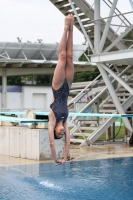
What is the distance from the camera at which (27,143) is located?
15852 mm

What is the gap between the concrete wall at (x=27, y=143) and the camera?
15312 millimetres

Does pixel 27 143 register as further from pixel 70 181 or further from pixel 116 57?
pixel 116 57

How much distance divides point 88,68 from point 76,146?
2144 centimetres

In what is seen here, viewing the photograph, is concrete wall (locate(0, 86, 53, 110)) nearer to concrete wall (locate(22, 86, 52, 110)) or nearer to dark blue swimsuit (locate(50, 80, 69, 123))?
concrete wall (locate(22, 86, 52, 110))

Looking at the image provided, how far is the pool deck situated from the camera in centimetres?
1534

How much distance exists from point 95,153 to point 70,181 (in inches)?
238

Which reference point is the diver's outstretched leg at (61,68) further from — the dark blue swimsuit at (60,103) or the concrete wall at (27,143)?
the concrete wall at (27,143)

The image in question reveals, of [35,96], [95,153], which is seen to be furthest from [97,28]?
[35,96]

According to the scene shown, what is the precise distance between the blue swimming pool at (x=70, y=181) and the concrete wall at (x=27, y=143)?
3.01ft

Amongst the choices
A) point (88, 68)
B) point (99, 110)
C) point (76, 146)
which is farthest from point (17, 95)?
point (76, 146)

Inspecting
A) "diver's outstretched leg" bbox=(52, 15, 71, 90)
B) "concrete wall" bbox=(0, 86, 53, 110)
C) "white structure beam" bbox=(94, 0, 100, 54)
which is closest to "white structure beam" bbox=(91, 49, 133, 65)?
"white structure beam" bbox=(94, 0, 100, 54)

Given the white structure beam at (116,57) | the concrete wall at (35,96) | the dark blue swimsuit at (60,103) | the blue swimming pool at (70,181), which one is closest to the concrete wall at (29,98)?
the concrete wall at (35,96)

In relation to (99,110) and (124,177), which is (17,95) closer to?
(99,110)

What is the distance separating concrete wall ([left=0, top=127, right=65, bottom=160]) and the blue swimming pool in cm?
92
